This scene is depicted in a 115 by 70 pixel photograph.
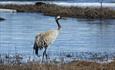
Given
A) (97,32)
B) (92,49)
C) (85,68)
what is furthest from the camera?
(97,32)

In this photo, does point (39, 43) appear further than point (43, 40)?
No

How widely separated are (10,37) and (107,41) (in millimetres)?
4885

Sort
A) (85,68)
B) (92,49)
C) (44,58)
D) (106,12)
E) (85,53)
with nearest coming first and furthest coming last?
(85,68) → (44,58) → (85,53) → (92,49) → (106,12)

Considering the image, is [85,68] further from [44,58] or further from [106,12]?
[106,12]

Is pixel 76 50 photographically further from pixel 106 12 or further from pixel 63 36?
pixel 106 12

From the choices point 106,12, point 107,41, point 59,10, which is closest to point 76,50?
point 107,41

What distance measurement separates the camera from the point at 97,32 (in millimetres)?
28891

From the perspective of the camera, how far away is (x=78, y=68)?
1320 cm

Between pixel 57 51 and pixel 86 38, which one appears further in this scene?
pixel 86 38

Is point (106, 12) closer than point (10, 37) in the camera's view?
No

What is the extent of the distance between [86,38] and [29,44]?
4.24 metres

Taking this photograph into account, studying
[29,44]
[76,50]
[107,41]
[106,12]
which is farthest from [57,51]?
[106,12]

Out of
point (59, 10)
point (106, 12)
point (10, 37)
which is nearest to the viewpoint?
point (10, 37)

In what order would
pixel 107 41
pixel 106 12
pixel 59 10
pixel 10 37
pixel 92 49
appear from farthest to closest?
pixel 59 10, pixel 106 12, pixel 10 37, pixel 107 41, pixel 92 49
